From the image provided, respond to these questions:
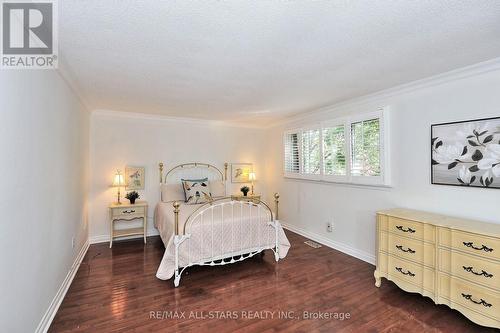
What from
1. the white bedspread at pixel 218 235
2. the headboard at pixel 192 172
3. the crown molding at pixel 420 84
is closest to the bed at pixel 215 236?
the white bedspread at pixel 218 235

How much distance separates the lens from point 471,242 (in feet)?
6.95

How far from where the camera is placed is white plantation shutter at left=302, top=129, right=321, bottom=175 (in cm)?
437

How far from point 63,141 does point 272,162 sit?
4.09 meters

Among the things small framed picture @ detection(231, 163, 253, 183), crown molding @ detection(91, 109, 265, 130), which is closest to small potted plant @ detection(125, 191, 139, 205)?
crown molding @ detection(91, 109, 265, 130)

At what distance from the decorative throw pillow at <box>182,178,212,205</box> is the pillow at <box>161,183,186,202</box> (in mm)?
129

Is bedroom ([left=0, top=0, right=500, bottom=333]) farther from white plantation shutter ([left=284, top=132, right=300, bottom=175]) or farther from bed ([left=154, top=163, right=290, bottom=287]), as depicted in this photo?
white plantation shutter ([left=284, top=132, right=300, bottom=175])

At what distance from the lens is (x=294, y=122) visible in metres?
4.96

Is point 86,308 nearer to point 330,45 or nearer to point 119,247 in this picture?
point 119,247

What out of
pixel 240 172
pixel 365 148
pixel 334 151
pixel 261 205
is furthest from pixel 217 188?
pixel 365 148

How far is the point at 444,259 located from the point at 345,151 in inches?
76.0

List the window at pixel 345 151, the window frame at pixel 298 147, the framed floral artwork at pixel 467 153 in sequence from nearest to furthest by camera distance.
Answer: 1. the framed floral artwork at pixel 467 153
2. the window at pixel 345 151
3. the window frame at pixel 298 147

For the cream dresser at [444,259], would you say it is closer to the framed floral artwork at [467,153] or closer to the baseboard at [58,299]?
the framed floral artwork at [467,153]

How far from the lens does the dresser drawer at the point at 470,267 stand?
6.54 ft

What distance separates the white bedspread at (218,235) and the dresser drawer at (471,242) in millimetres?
1898
